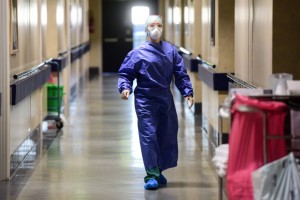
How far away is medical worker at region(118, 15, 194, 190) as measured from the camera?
7.71 meters

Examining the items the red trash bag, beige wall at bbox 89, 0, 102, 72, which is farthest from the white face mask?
beige wall at bbox 89, 0, 102, 72

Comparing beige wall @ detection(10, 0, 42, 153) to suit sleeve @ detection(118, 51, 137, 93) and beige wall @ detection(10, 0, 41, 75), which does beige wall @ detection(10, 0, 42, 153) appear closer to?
beige wall @ detection(10, 0, 41, 75)

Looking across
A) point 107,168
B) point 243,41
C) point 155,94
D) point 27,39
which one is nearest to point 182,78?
point 155,94

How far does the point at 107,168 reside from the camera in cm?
898

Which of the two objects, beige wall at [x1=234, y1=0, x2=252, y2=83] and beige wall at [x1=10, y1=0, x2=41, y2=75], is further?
beige wall at [x1=10, y1=0, x2=41, y2=75]

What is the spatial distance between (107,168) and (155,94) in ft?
5.12

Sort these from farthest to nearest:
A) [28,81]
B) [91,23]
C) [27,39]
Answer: [91,23], [27,39], [28,81]

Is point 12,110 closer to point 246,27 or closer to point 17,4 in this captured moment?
point 17,4

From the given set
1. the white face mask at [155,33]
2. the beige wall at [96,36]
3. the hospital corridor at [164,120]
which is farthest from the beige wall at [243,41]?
the beige wall at [96,36]

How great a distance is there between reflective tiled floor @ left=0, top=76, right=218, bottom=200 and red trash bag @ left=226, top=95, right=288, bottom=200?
90.0 inches

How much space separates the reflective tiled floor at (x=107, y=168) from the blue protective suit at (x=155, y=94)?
13.6 inches

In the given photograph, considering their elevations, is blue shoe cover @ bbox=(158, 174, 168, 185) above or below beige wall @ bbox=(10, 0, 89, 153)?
below

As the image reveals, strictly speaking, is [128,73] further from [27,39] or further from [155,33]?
[27,39]

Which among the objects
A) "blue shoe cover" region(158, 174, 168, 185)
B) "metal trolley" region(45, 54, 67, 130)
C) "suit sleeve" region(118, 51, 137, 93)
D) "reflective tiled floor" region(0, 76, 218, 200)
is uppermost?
"suit sleeve" region(118, 51, 137, 93)
